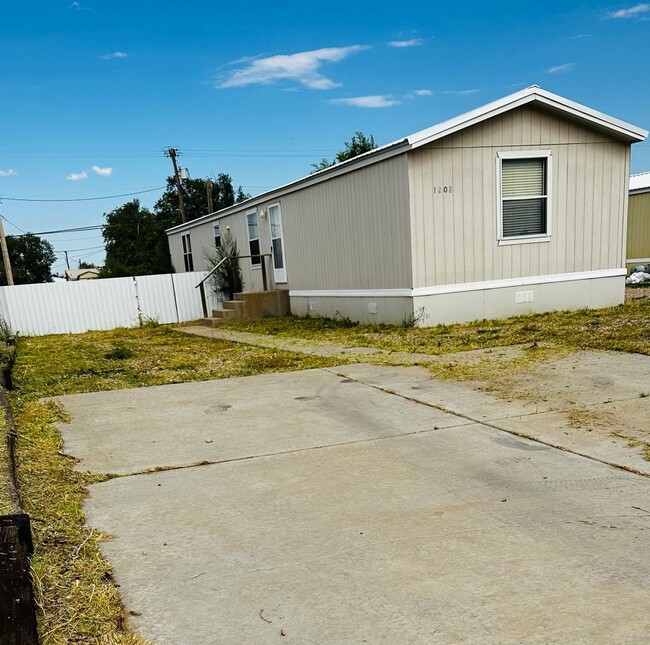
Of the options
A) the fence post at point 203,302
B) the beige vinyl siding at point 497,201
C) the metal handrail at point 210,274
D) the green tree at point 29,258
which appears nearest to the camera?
the beige vinyl siding at point 497,201

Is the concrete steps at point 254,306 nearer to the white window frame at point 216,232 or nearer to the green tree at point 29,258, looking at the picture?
the white window frame at point 216,232

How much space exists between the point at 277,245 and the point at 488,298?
6.05 m

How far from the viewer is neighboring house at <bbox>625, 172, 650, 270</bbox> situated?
20.5 meters

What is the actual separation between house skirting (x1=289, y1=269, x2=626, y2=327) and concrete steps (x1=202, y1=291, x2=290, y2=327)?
2920mm

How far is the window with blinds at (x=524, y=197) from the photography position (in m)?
9.63

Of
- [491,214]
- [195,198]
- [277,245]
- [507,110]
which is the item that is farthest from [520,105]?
[195,198]

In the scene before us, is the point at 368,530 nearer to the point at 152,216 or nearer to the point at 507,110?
the point at 507,110

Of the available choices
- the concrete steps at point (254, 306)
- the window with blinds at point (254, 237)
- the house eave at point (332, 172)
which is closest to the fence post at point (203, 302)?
the concrete steps at point (254, 306)

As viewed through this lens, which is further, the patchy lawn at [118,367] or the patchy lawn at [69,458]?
the patchy lawn at [118,367]

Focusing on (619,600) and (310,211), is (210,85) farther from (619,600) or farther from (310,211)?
(619,600)

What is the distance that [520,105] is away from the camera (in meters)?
9.27

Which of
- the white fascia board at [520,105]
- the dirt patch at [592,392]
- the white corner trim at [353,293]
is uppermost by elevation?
the white fascia board at [520,105]

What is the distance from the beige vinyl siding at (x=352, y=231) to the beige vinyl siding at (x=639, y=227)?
1451 centimetres

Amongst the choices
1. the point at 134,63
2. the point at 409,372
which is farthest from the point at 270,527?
the point at 134,63
